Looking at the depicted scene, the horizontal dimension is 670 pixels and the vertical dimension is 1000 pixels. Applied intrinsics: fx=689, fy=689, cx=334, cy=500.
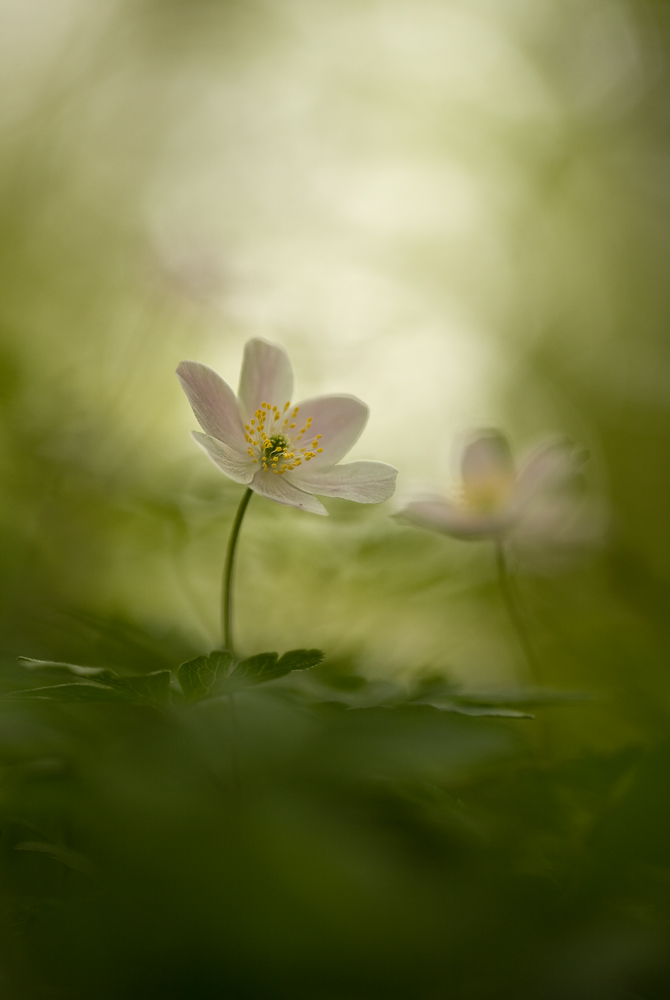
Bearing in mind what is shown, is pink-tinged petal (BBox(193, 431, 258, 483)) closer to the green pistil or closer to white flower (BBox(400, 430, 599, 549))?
the green pistil

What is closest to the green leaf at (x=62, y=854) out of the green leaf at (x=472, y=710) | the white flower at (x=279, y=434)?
the green leaf at (x=472, y=710)

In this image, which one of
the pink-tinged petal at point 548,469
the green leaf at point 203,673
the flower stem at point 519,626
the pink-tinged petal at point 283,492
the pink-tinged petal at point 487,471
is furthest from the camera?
the pink-tinged petal at point 487,471

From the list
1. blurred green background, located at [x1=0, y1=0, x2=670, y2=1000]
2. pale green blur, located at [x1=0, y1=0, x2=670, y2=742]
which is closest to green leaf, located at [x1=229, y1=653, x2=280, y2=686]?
blurred green background, located at [x1=0, y1=0, x2=670, y2=1000]

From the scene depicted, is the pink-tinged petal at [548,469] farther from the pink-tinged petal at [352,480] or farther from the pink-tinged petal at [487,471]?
the pink-tinged petal at [352,480]

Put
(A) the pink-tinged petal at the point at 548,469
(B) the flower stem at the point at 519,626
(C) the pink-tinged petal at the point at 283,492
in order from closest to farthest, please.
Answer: (C) the pink-tinged petal at the point at 283,492
(B) the flower stem at the point at 519,626
(A) the pink-tinged petal at the point at 548,469

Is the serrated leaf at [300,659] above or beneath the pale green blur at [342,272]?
beneath

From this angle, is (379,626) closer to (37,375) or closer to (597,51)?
(37,375)

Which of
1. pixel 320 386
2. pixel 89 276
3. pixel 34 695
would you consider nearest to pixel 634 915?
pixel 34 695
